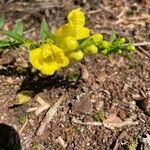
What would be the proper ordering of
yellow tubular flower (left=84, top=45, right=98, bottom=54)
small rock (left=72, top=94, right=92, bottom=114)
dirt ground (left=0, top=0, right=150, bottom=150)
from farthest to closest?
small rock (left=72, top=94, right=92, bottom=114)
dirt ground (left=0, top=0, right=150, bottom=150)
yellow tubular flower (left=84, top=45, right=98, bottom=54)

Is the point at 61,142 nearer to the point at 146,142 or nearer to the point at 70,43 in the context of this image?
the point at 146,142

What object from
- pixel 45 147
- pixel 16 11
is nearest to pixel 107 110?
pixel 45 147

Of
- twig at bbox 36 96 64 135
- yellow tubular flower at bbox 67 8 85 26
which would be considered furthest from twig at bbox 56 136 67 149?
yellow tubular flower at bbox 67 8 85 26

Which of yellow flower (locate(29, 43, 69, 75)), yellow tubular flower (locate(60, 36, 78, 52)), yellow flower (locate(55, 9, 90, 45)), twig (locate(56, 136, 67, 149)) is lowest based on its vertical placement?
twig (locate(56, 136, 67, 149))

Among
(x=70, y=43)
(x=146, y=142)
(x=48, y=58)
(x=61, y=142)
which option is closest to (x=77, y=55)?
(x=70, y=43)

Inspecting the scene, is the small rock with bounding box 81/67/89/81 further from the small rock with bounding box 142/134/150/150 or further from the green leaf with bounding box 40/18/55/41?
the small rock with bounding box 142/134/150/150
